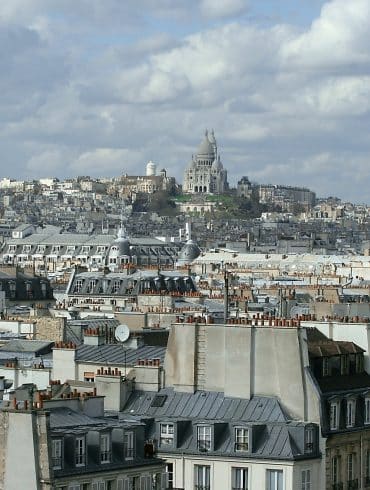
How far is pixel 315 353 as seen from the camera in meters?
34.3

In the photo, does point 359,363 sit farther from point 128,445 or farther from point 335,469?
point 128,445

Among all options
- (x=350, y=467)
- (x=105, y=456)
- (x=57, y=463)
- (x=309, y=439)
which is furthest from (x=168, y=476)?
(x=57, y=463)

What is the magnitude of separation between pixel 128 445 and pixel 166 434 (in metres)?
2.42

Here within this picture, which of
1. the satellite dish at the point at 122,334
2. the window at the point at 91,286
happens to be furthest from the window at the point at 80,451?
the window at the point at 91,286

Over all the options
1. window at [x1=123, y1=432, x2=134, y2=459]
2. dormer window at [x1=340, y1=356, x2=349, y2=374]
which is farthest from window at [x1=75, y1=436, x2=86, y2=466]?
dormer window at [x1=340, y1=356, x2=349, y2=374]

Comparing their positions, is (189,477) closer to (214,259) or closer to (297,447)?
(297,447)

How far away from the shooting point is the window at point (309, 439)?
32281mm

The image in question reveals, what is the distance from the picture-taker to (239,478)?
106ft

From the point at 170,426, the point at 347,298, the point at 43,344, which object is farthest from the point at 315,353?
the point at 347,298

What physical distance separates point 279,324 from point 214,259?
125 meters

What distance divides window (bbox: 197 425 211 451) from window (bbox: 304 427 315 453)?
1499 millimetres

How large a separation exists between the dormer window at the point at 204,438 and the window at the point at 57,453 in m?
4.25

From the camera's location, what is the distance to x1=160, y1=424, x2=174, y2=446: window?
32.7 m

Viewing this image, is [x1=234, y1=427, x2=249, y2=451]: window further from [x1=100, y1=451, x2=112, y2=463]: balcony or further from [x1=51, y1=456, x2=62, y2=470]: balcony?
[x1=51, y1=456, x2=62, y2=470]: balcony
